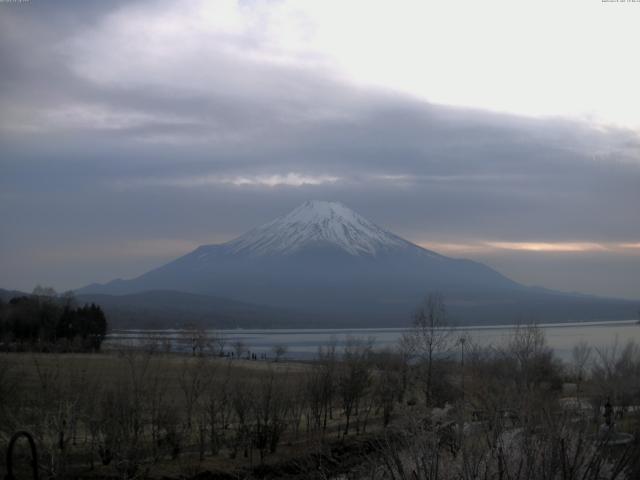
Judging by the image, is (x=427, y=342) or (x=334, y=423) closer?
(x=334, y=423)

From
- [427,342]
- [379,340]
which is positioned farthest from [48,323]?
[379,340]

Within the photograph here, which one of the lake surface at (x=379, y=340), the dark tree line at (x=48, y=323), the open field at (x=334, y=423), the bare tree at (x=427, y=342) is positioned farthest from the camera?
the dark tree line at (x=48, y=323)

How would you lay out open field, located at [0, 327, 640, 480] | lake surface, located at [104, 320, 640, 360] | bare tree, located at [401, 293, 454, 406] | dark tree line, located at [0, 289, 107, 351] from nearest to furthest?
open field, located at [0, 327, 640, 480]
bare tree, located at [401, 293, 454, 406]
lake surface, located at [104, 320, 640, 360]
dark tree line, located at [0, 289, 107, 351]

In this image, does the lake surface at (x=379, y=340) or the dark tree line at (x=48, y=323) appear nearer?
the lake surface at (x=379, y=340)

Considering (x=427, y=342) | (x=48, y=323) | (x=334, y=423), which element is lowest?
(x=334, y=423)

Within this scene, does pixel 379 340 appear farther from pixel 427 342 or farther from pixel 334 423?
pixel 334 423

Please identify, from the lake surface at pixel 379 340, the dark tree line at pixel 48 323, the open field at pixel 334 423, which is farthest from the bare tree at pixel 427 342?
the dark tree line at pixel 48 323

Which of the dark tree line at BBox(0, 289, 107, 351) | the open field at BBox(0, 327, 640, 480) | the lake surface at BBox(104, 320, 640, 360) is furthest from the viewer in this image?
the dark tree line at BBox(0, 289, 107, 351)

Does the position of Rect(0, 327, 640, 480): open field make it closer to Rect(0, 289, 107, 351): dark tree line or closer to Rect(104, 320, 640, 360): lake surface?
Rect(104, 320, 640, 360): lake surface

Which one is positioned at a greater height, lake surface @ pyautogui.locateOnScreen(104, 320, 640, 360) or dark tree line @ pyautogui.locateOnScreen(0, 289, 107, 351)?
dark tree line @ pyautogui.locateOnScreen(0, 289, 107, 351)

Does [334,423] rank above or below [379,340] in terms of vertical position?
below

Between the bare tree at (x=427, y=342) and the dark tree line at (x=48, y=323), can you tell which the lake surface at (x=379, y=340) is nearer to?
the dark tree line at (x=48, y=323)

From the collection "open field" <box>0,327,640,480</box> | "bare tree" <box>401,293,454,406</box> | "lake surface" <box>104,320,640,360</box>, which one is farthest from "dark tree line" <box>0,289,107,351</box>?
"open field" <box>0,327,640,480</box>

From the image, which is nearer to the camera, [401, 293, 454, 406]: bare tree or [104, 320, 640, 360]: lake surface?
[401, 293, 454, 406]: bare tree
